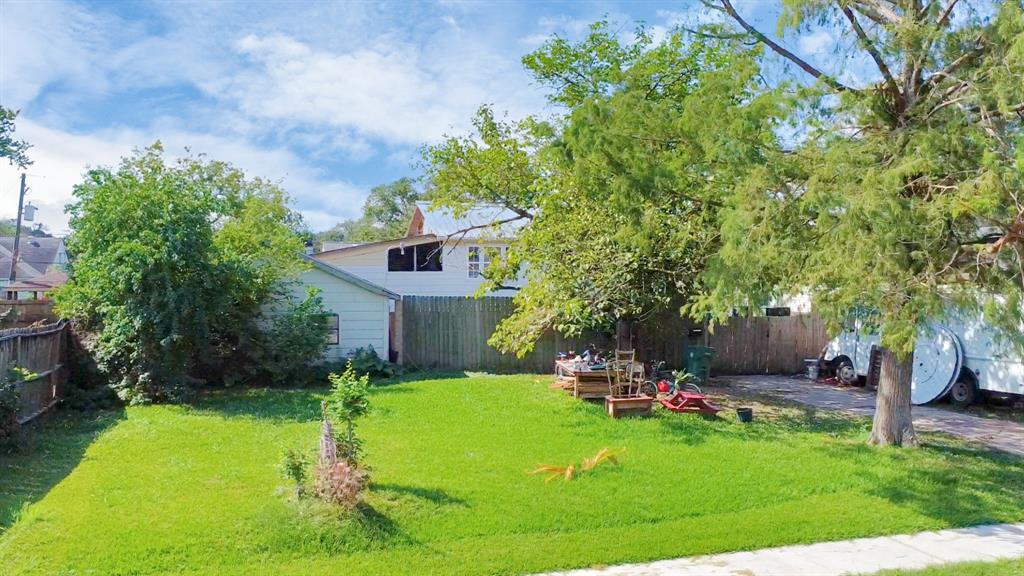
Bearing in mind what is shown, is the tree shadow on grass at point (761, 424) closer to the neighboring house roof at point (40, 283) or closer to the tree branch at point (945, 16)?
the tree branch at point (945, 16)

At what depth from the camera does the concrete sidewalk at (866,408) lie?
34.0 ft

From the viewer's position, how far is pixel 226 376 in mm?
13664

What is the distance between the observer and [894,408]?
8977 millimetres

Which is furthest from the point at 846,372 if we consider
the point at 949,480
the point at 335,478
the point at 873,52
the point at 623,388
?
the point at 335,478

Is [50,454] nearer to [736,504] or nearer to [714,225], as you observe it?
[736,504]

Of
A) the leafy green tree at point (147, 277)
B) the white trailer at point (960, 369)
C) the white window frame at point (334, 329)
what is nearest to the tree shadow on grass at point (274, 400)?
the leafy green tree at point (147, 277)

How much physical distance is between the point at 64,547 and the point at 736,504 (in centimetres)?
544

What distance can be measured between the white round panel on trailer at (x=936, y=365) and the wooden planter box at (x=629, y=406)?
5.86m

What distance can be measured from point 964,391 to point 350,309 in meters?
12.2

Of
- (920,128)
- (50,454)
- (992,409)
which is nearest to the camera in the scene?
(920,128)

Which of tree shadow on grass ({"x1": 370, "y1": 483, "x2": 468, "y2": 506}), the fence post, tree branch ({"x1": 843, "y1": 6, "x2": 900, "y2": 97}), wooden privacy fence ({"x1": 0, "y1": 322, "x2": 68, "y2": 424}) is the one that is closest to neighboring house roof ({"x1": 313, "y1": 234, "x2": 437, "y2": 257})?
the fence post

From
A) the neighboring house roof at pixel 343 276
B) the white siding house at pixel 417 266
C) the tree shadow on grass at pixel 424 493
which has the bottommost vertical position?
the tree shadow on grass at pixel 424 493

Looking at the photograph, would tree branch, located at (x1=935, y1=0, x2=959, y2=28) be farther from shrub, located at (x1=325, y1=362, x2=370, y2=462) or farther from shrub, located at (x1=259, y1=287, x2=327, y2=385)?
shrub, located at (x1=259, y1=287, x2=327, y2=385)

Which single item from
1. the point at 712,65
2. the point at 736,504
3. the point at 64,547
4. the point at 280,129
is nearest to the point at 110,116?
the point at 280,129
